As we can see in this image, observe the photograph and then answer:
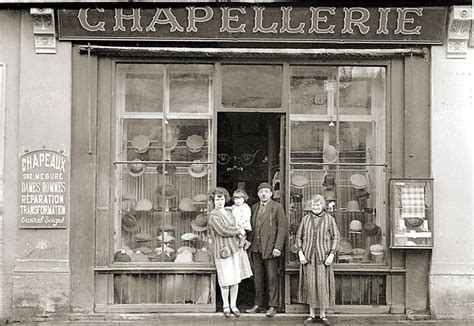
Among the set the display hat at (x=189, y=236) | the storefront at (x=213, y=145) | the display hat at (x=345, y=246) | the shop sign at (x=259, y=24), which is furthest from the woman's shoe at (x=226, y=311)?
the shop sign at (x=259, y=24)

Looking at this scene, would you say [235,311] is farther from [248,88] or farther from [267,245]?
[248,88]

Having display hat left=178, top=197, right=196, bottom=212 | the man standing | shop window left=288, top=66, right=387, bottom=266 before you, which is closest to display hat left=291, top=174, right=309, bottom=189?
shop window left=288, top=66, right=387, bottom=266

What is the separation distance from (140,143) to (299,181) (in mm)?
2167

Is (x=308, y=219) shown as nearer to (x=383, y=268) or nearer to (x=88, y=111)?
(x=383, y=268)

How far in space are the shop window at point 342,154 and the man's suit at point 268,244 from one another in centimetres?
41

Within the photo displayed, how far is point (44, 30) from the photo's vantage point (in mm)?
9367

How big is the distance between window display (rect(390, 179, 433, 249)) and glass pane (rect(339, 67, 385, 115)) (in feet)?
3.63

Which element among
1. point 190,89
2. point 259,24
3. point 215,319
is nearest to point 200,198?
point 190,89

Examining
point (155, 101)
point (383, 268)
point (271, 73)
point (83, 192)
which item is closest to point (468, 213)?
point (383, 268)

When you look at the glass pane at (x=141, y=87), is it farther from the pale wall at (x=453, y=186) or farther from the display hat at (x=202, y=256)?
the pale wall at (x=453, y=186)

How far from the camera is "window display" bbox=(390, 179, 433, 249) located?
9.52 metres

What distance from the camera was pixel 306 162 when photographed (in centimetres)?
991

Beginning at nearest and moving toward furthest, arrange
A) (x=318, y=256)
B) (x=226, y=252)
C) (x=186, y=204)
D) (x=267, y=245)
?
(x=318, y=256) < (x=226, y=252) < (x=267, y=245) < (x=186, y=204)

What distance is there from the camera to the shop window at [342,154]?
390 inches
